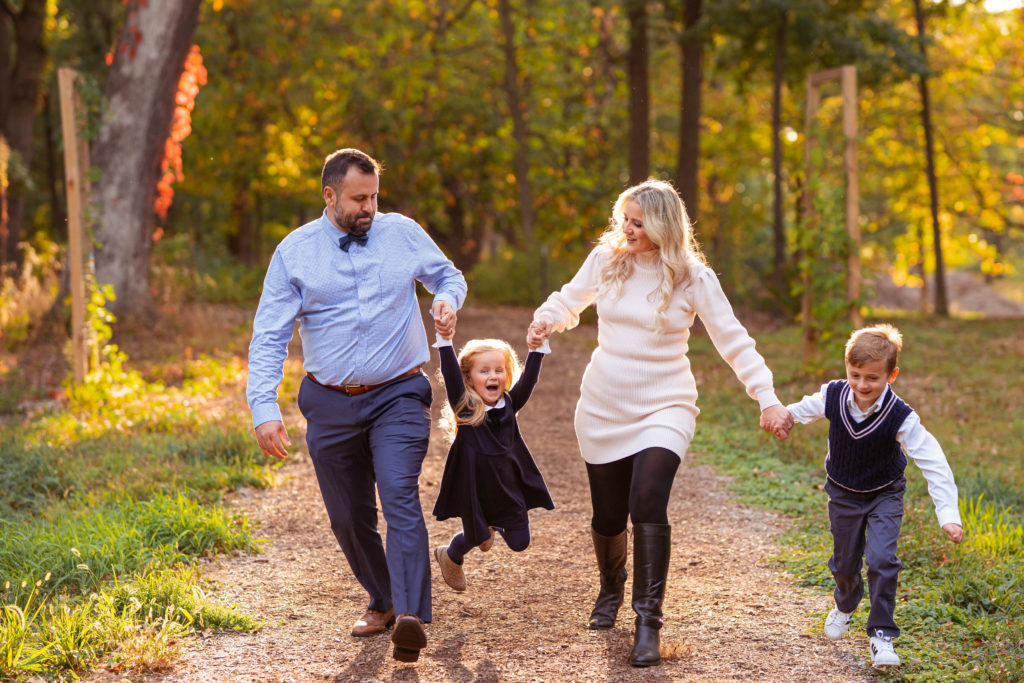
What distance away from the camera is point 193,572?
5324 mm

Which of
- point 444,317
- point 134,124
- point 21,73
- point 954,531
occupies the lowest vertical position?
point 954,531

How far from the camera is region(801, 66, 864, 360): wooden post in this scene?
10.7 metres

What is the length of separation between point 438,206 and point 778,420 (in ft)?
71.2

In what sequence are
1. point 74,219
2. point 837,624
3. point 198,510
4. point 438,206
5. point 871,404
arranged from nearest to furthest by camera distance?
point 871,404 → point 837,624 → point 198,510 → point 74,219 → point 438,206

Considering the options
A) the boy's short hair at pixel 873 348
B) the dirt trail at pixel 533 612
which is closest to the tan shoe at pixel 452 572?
the dirt trail at pixel 533 612

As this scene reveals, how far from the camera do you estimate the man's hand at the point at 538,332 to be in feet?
14.9

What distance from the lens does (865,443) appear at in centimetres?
418

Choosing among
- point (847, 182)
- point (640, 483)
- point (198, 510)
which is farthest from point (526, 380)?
point (847, 182)

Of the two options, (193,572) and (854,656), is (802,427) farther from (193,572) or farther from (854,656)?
(193,572)

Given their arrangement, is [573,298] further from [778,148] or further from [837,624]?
[778,148]

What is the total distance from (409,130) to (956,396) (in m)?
15.0

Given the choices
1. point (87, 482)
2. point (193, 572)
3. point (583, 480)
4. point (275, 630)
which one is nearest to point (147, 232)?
point (87, 482)

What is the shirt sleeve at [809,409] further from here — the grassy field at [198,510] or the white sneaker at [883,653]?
the grassy field at [198,510]

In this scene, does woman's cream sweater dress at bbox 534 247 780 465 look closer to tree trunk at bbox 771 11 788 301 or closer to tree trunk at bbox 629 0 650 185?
tree trunk at bbox 629 0 650 185
